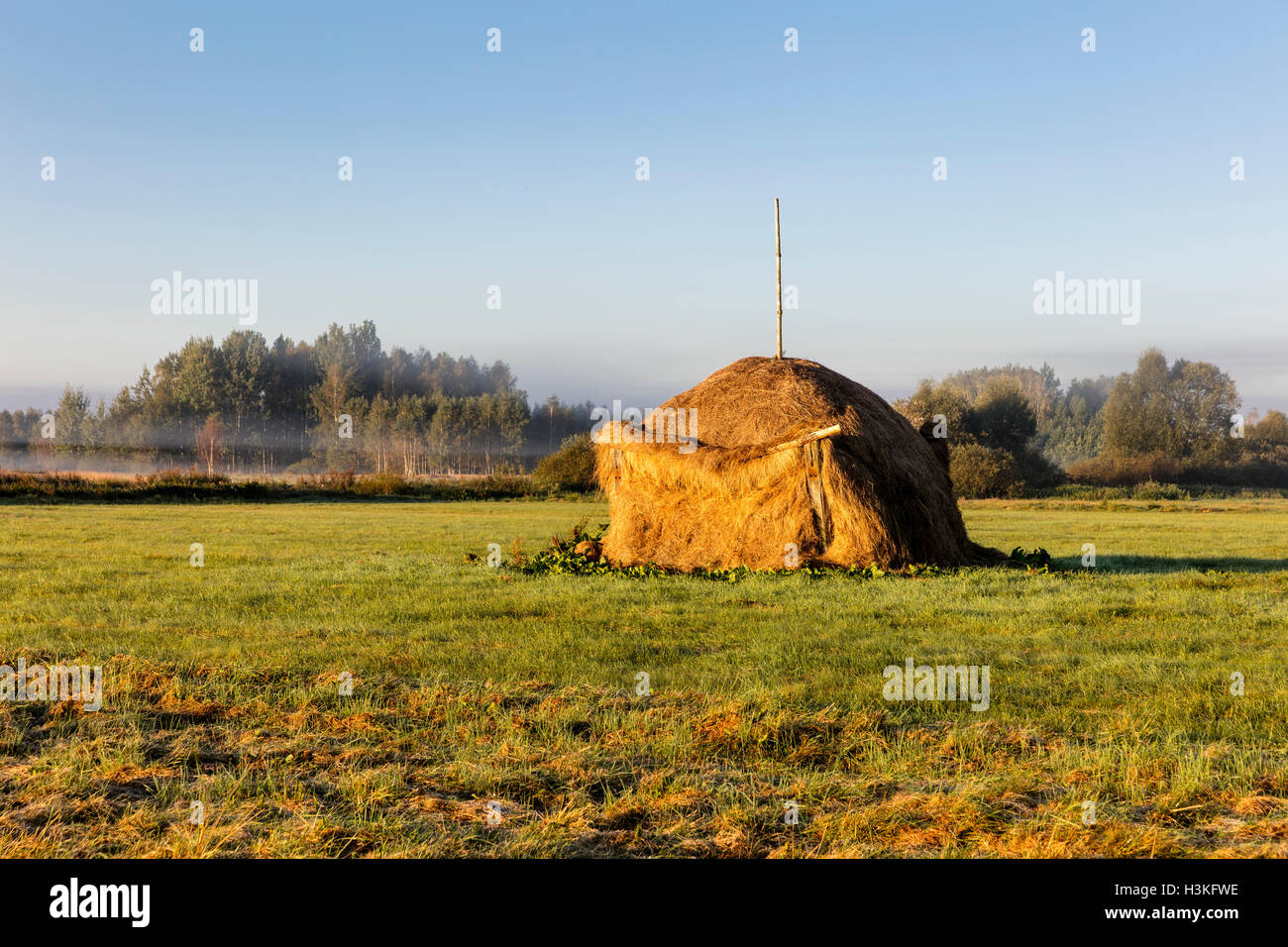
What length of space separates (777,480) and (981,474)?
169 ft

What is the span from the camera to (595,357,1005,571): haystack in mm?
14781

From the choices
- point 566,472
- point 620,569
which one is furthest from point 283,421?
point 620,569

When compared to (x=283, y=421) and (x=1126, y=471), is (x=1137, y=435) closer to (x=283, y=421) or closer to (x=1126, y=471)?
(x=1126, y=471)

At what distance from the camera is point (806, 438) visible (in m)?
14.5

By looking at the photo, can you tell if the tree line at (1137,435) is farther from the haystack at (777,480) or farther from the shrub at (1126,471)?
the haystack at (777,480)

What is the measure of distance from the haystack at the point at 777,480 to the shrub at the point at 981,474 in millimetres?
47834

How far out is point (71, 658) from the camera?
8.82 metres

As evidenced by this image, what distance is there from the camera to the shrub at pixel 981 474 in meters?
62.0

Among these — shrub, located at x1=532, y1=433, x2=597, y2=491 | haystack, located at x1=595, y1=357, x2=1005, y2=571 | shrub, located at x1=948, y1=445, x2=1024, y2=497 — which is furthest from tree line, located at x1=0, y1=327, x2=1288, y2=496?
haystack, located at x1=595, y1=357, x2=1005, y2=571

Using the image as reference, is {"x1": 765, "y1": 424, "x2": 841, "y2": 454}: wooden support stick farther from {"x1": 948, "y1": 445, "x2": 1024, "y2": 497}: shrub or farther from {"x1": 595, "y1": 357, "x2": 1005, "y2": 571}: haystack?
{"x1": 948, "y1": 445, "x2": 1024, "y2": 497}: shrub

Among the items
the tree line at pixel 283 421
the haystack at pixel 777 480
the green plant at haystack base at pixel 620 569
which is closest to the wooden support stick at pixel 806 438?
the haystack at pixel 777 480

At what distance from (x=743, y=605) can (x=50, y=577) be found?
1152 centimetres

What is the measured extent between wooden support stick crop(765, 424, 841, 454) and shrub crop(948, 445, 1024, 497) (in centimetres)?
4991
